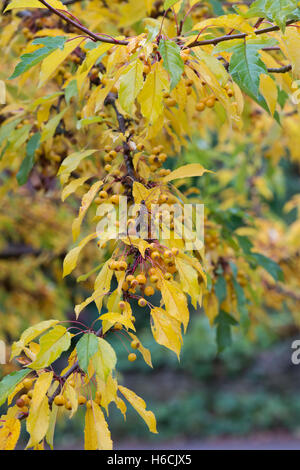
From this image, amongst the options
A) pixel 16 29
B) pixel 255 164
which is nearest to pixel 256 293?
pixel 16 29

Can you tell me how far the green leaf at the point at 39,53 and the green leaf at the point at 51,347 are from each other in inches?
24.3

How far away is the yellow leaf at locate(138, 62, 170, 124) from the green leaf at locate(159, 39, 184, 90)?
0.05 m

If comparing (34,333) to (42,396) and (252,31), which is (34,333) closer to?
(42,396)

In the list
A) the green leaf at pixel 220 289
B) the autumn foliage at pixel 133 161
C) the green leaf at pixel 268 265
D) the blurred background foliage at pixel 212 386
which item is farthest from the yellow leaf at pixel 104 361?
the blurred background foliage at pixel 212 386

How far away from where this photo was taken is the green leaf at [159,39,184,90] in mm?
928

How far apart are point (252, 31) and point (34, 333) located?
805mm

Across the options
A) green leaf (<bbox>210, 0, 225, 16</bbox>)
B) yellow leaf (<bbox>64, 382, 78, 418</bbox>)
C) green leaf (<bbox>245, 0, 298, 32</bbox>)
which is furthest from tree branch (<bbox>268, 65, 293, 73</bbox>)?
yellow leaf (<bbox>64, 382, 78, 418</bbox>)

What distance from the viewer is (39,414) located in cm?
87

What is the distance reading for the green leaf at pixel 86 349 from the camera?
2.75 ft

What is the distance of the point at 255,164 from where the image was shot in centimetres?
366

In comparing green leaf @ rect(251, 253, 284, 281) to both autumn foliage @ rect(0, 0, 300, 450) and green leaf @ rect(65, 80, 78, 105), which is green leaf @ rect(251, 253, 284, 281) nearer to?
autumn foliage @ rect(0, 0, 300, 450)

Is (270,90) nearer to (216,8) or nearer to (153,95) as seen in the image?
(153,95)

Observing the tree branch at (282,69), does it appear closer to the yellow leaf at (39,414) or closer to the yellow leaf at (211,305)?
the yellow leaf at (211,305)

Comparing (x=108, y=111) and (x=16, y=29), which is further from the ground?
(x=16, y=29)
